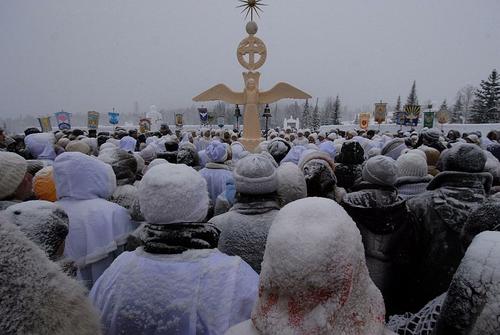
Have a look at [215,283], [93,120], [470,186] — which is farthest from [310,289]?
[93,120]

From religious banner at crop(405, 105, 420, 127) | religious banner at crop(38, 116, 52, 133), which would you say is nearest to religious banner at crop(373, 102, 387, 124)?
religious banner at crop(405, 105, 420, 127)

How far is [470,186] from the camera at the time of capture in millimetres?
2613

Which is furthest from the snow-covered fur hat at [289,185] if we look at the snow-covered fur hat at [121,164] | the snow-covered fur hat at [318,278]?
the snow-covered fur hat at [318,278]

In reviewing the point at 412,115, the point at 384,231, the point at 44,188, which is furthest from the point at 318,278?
the point at 412,115

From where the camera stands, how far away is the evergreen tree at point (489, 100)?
33.7 meters

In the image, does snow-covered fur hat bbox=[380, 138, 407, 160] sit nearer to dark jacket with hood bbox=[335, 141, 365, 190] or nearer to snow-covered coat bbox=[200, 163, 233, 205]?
dark jacket with hood bbox=[335, 141, 365, 190]

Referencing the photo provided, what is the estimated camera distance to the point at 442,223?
2.64 metres

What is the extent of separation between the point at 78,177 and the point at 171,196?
4.50ft

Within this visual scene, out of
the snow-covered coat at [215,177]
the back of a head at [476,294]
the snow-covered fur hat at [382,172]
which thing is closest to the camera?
the back of a head at [476,294]

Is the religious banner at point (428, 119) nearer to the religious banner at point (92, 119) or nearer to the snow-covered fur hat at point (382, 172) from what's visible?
the religious banner at point (92, 119)

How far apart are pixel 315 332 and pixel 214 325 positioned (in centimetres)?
70

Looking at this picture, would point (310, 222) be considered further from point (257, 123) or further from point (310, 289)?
point (257, 123)

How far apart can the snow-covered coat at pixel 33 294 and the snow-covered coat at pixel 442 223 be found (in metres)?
2.52

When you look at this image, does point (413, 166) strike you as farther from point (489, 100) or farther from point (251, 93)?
point (489, 100)
